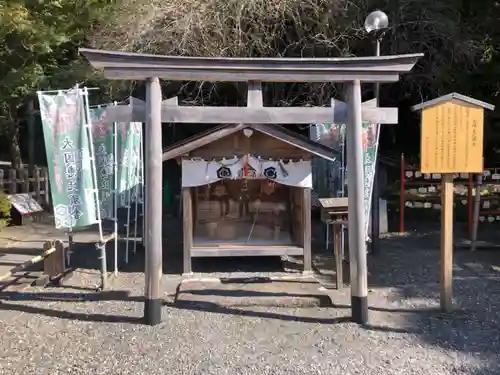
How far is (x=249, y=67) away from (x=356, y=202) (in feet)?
6.44

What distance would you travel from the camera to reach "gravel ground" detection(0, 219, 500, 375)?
5133 millimetres

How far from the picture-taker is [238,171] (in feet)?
29.2

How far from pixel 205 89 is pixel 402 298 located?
8514 mm

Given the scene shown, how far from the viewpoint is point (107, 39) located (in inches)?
516

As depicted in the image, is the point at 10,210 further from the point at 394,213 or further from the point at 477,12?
the point at 477,12

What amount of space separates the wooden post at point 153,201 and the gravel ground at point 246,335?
267 millimetres

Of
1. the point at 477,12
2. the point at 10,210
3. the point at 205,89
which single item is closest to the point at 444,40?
the point at 477,12

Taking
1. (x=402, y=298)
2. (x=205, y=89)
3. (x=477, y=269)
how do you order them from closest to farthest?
1. (x=402, y=298)
2. (x=477, y=269)
3. (x=205, y=89)

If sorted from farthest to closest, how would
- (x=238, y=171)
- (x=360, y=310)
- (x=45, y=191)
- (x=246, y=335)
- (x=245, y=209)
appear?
(x=45, y=191), (x=245, y=209), (x=238, y=171), (x=360, y=310), (x=246, y=335)

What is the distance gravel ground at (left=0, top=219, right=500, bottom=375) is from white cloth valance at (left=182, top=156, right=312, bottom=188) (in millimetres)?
1725

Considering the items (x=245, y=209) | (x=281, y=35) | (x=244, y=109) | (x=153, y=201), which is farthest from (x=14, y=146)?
(x=244, y=109)

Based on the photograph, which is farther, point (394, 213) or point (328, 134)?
point (394, 213)

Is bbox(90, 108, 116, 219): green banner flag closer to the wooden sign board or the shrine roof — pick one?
the shrine roof

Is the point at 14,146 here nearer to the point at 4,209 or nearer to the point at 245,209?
the point at 4,209
